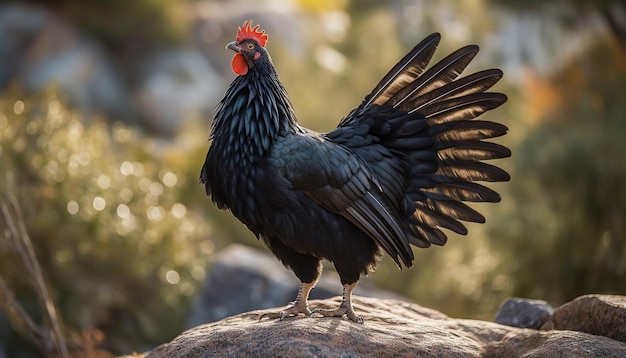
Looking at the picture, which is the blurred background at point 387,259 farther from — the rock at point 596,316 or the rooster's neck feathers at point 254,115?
the rock at point 596,316

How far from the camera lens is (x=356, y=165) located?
14.6 ft

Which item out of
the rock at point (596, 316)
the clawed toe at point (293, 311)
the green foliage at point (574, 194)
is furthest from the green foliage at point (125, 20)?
the rock at point (596, 316)

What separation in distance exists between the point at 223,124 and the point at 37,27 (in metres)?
14.9

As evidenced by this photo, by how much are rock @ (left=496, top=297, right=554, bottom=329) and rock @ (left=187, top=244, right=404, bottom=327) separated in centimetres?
228

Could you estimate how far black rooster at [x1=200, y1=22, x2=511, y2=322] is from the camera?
4293 millimetres

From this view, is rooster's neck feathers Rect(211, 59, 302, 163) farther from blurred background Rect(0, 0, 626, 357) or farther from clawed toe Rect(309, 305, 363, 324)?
blurred background Rect(0, 0, 626, 357)

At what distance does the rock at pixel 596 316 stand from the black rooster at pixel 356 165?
76cm

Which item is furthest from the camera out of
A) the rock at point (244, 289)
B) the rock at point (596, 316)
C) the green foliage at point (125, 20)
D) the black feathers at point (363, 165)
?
the green foliage at point (125, 20)

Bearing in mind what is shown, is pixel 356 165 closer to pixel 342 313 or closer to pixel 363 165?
pixel 363 165

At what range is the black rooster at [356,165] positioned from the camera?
4.29m

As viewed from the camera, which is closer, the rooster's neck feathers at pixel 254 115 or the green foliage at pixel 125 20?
the rooster's neck feathers at pixel 254 115

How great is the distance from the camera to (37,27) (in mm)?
18016

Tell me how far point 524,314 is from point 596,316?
72 cm

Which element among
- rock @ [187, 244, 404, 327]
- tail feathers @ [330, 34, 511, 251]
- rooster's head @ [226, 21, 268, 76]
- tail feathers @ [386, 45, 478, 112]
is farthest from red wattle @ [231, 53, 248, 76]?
rock @ [187, 244, 404, 327]
